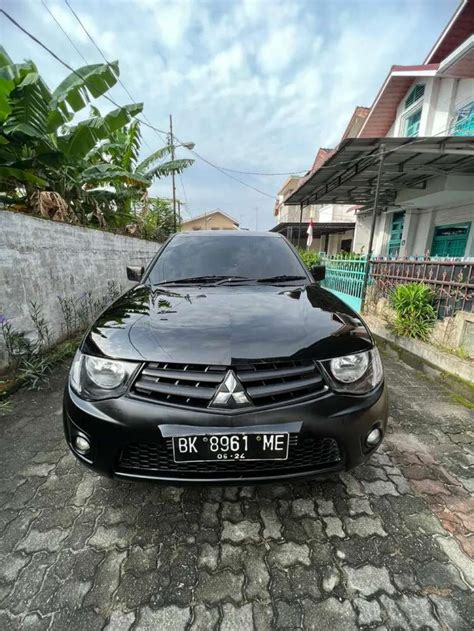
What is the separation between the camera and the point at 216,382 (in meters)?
1.34

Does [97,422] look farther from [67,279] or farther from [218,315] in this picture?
[67,279]

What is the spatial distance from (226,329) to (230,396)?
357mm

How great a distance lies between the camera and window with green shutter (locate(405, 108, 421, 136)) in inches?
404

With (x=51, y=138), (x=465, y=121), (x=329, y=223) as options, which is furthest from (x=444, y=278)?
(x=329, y=223)

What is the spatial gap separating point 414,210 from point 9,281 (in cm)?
1251

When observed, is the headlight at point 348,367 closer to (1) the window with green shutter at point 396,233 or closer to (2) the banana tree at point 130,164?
(2) the banana tree at point 130,164

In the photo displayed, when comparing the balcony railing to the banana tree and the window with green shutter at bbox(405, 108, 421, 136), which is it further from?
the window with green shutter at bbox(405, 108, 421, 136)

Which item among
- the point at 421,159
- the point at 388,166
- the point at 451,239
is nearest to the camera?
the point at 421,159

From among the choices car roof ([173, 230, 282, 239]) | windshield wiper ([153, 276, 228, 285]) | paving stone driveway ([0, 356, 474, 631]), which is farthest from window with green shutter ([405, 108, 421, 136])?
paving stone driveway ([0, 356, 474, 631])

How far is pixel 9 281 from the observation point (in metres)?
3.14

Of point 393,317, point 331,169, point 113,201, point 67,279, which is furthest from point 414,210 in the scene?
point 67,279

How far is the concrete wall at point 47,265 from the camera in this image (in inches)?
124

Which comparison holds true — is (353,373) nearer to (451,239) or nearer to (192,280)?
(192,280)

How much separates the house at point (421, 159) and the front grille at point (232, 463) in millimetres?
6320
